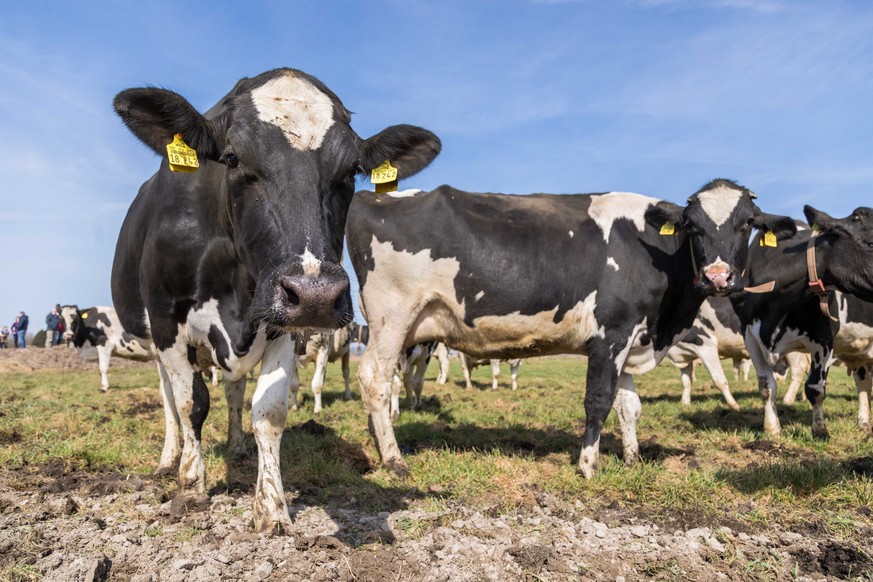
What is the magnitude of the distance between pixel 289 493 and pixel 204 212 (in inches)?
89.1

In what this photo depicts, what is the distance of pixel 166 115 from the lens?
3.97 metres

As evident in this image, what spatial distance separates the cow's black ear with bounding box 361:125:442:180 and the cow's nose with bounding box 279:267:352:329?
140 cm

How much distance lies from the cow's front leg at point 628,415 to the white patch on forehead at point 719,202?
78.8 inches

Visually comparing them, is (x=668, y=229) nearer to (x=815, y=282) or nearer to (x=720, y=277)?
(x=720, y=277)

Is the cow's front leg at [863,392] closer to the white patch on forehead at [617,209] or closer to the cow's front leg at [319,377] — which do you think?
the white patch on forehead at [617,209]

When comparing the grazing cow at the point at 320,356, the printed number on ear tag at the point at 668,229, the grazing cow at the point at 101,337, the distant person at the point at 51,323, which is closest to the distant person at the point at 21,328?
the distant person at the point at 51,323

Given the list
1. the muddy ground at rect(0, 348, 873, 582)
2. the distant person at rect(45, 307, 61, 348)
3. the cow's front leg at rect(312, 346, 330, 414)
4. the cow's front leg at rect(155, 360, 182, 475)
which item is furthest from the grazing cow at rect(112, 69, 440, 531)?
the distant person at rect(45, 307, 61, 348)

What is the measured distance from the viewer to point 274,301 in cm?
317

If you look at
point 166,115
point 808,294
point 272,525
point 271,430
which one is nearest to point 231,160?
point 166,115

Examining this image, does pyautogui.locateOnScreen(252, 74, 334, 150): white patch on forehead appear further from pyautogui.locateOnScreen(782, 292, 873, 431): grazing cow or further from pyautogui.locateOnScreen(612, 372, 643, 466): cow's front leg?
pyautogui.locateOnScreen(782, 292, 873, 431): grazing cow

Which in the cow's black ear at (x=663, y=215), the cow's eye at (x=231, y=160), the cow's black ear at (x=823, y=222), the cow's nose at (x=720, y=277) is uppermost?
the cow's black ear at (x=823, y=222)

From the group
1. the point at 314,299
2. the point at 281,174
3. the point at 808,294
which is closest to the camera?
the point at 314,299

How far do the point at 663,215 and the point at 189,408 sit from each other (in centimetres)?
524

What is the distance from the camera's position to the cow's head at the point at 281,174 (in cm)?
315
